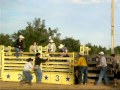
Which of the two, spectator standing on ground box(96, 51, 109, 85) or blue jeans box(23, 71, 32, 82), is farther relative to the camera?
spectator standing on ground box(96, 51, 109, 85)

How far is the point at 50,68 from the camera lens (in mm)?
25844

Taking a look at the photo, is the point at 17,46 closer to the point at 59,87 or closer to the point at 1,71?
the point at 1,71

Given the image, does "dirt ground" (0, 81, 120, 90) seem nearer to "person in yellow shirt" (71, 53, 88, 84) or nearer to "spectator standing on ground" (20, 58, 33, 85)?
"spectator standing on ground" (20, 58, 33, 85)

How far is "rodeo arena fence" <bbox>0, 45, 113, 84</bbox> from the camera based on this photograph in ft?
83.1

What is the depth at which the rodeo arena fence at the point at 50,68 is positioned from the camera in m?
25.3

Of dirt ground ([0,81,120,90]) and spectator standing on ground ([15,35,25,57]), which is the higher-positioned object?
spectator standing on ground ([15,35,25,57])

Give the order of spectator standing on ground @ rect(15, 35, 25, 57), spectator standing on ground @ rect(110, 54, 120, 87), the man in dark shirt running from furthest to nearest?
spectator standing on ground @ rect(15, 35, 25, 57) → the man in dark shirt → spectator standing on ground @ rect(110, 54, 120, 87)

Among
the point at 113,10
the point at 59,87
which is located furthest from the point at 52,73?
the point at 113,10

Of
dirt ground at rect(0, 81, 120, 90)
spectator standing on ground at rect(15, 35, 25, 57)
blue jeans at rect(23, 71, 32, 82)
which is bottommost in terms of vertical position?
dirt ground at rect(0, 81, 120, 90)

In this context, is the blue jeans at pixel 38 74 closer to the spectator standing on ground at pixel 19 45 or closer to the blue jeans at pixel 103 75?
the spectator standing on ground at pixel 19 45

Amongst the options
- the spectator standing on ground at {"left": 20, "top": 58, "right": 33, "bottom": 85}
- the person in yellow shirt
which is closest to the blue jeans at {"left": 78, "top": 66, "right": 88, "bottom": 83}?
the person in yellow shirt

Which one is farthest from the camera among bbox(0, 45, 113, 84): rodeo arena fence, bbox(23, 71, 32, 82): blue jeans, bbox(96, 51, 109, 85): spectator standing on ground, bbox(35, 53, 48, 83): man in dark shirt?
bbox(0, 45, 113, 84): rodeo arena fence

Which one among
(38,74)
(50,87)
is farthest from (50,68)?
(50,87)

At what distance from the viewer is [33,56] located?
2622 centimetres
